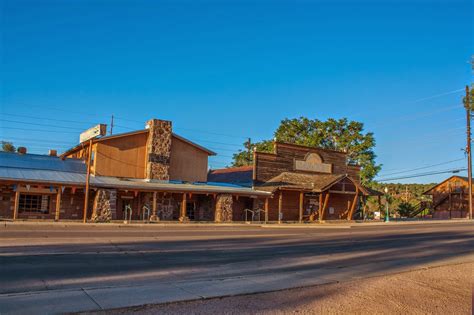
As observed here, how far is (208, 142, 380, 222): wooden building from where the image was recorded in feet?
121

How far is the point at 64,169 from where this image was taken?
30594 millimetres

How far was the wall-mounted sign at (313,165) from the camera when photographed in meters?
40.2

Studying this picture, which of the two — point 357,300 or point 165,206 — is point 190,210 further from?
point 357,300

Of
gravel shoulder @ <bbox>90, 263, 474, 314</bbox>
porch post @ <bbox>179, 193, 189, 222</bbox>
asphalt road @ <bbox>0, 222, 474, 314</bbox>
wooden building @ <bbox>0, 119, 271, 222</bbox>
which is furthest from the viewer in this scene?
porch post @ <bbox>179, 193, 189, 222</bbox>

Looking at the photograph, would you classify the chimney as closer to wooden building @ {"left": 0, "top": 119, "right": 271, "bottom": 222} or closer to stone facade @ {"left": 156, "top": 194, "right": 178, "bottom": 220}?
wooden building @ {"left": 0, "top": 119, "right": 271, "bottom": 222}

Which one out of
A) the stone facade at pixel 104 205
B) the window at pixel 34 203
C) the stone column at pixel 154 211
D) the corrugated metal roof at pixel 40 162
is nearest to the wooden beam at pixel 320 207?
the stone column at pixel 154 211

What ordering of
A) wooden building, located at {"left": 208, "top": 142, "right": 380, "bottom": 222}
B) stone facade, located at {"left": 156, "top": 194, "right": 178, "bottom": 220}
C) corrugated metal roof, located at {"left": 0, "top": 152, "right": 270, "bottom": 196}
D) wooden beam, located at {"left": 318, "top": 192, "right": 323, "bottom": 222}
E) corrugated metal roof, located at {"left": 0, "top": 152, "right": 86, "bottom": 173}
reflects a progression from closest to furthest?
1. corrugated metal roof, located at {"left": 0, "top": 152, "right": 270, "bottom": 196}
2. corrugated metal roof, located at {"left": 0, "top": 152, "right": 86, "bottom": 173}
3. stone facade, located at {"left": 156, "top": 194, "right": 178, "bottom": 220}
4. wooden building, located at {"left": 208, "top": 142, "right": 380, "bottom": 222}
5. wooden beam, located at {"left": 318, "top": 192, "right": 323, "bottom": 222}

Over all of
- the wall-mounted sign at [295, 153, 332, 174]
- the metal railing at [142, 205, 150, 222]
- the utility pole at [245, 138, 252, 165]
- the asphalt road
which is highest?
the utility pole at [245, 138, 252, 165]

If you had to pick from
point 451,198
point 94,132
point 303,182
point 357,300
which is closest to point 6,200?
point 94,132

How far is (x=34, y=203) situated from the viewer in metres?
27.6

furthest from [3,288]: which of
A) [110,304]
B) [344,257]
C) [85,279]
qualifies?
[344,257]

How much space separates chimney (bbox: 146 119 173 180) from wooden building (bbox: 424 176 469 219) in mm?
36421

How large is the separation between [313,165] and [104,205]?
20032 mm

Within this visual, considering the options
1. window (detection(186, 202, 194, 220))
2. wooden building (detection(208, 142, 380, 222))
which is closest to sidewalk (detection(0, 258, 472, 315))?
window (detection(186, 202, 194, 220))
